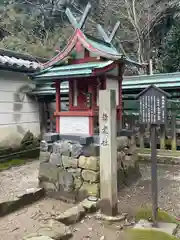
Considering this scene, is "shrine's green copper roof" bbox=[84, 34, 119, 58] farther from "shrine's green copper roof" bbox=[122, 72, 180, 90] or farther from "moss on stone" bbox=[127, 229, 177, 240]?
"moss on stone" bbox=[127, 229, 177, 240]

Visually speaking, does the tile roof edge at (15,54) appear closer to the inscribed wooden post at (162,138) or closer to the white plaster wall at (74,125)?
the white plaster wall at (74,125)

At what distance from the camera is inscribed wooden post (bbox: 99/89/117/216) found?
14.0 feet

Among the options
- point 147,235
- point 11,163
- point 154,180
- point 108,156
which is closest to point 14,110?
point 11,163

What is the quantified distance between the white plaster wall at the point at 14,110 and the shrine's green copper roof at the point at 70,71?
10.2 ft

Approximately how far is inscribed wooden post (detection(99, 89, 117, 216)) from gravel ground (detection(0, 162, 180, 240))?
0.34 meters

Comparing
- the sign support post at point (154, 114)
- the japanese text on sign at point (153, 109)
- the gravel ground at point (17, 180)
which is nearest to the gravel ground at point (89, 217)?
the gravel ground at point (17, 180)

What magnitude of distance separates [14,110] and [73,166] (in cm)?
432

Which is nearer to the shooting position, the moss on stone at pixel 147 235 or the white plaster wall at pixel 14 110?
the moss on stone at pixel 147 235

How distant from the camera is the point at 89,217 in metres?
4.43

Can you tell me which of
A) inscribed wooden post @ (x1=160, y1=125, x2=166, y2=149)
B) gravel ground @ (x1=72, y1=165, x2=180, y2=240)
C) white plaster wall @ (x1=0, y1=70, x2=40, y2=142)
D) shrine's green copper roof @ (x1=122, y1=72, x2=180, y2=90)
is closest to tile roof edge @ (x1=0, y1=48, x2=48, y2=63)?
white plaster wall @ (x1=0, y1=70, x2=40, y2=142)

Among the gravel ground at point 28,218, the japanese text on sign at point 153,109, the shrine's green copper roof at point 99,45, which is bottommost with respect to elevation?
the gravel ground at point 28,218

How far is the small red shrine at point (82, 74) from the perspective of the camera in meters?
5.24

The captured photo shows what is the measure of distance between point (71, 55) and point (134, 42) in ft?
36.8

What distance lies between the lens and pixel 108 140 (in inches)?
171
